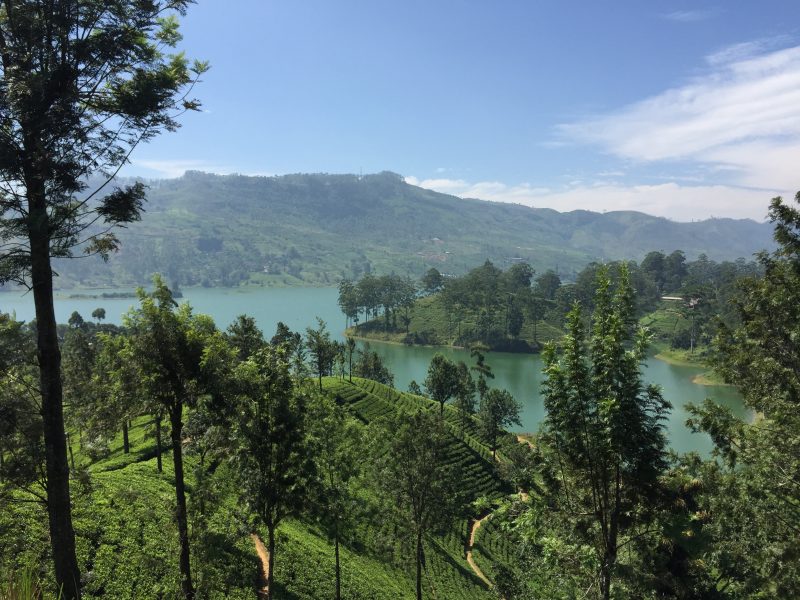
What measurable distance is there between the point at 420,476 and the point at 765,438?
12.9 meters

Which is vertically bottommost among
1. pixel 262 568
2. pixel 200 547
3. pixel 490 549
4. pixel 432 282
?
pixel 490 549

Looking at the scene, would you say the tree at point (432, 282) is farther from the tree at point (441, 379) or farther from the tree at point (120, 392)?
the tree at point (120, 392)

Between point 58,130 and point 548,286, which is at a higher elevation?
point 58,130

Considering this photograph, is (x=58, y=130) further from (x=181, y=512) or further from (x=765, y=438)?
(x=765, y=438)

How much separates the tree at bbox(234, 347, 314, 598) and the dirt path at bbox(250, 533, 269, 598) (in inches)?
251

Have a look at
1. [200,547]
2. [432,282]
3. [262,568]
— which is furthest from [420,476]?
[432,282]

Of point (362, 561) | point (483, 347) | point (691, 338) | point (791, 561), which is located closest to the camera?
point (791, 561)

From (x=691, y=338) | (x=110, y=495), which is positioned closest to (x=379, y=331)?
(x=691, y=338)

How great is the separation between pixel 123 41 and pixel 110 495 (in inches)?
653

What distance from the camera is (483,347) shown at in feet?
377

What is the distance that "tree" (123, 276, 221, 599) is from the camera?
38.0 ft

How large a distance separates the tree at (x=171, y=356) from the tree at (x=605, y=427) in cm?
843

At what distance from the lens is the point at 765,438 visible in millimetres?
13359

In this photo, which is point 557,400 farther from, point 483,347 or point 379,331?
point 379,331
